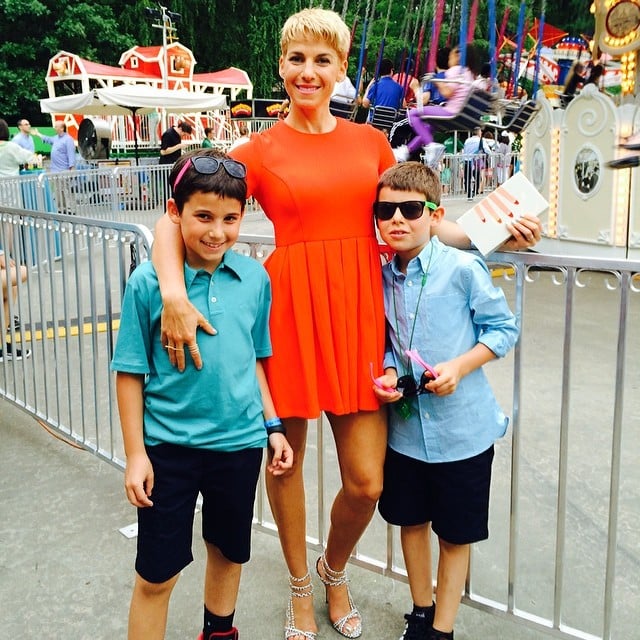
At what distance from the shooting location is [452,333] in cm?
219

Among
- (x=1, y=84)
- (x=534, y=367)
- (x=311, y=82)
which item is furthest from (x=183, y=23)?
(x=311, y=82)

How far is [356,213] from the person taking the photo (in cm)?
227

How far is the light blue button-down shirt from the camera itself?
217cm

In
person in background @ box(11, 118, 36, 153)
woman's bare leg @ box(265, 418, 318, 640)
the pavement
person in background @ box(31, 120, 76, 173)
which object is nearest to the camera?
woman's bare leg @ box(265, 418, 318, 640)

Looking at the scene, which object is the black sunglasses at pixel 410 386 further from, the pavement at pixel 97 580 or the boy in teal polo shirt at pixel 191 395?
the pavement at pixel 97 580

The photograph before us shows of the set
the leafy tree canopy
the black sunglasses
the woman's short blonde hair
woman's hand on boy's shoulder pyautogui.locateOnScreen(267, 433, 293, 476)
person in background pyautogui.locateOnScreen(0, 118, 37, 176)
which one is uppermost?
the leafy tree canopy

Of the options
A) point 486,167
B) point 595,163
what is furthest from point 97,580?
point 486,167

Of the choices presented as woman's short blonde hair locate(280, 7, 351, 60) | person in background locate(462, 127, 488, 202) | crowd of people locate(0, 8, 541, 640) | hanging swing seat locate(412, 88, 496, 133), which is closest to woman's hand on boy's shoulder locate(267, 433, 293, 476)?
crowd of people locate(0, 8, 541, 640)

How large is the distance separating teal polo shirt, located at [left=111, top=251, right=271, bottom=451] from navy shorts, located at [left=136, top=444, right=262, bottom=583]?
48mm

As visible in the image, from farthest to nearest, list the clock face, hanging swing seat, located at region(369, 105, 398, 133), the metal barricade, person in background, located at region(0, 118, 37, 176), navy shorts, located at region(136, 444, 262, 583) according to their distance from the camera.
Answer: person in background, located at region(0, 118, 37, 176), the clock face, hanging swing seat, located at region(369, 105, 398, 133), the metal barricade, navy shorts, located at region(136, 444, 262, 583)

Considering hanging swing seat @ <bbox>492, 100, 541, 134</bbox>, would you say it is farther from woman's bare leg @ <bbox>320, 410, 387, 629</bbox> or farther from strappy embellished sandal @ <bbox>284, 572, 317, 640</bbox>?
strappy embellished sandal @ <bbox>284, 572, 317, 640</bbox>

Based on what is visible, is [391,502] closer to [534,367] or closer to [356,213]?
[356,213]

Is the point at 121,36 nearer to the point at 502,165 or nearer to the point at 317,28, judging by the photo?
the point at 502,165

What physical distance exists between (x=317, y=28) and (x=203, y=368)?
102 centimetres
